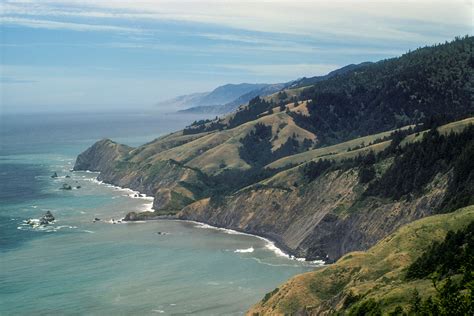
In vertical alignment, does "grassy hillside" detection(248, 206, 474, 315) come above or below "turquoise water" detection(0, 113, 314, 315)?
above

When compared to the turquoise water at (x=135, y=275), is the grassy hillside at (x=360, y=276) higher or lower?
higher

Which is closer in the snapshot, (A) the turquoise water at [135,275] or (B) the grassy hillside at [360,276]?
(B) the grassy hillside at [360,276]

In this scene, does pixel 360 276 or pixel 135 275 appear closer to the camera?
pixel 360 276

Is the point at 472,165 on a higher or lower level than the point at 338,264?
higher

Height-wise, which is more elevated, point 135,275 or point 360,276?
point 360,276

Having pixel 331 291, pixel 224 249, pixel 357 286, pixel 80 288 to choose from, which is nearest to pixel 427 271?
pixel 357 286

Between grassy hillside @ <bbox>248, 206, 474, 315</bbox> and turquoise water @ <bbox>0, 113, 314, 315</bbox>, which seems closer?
grassy hillside @ <bbox>248, 206, 474, 315</bbox>

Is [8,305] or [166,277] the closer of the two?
[8,305]

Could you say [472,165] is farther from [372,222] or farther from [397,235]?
[397,235]
